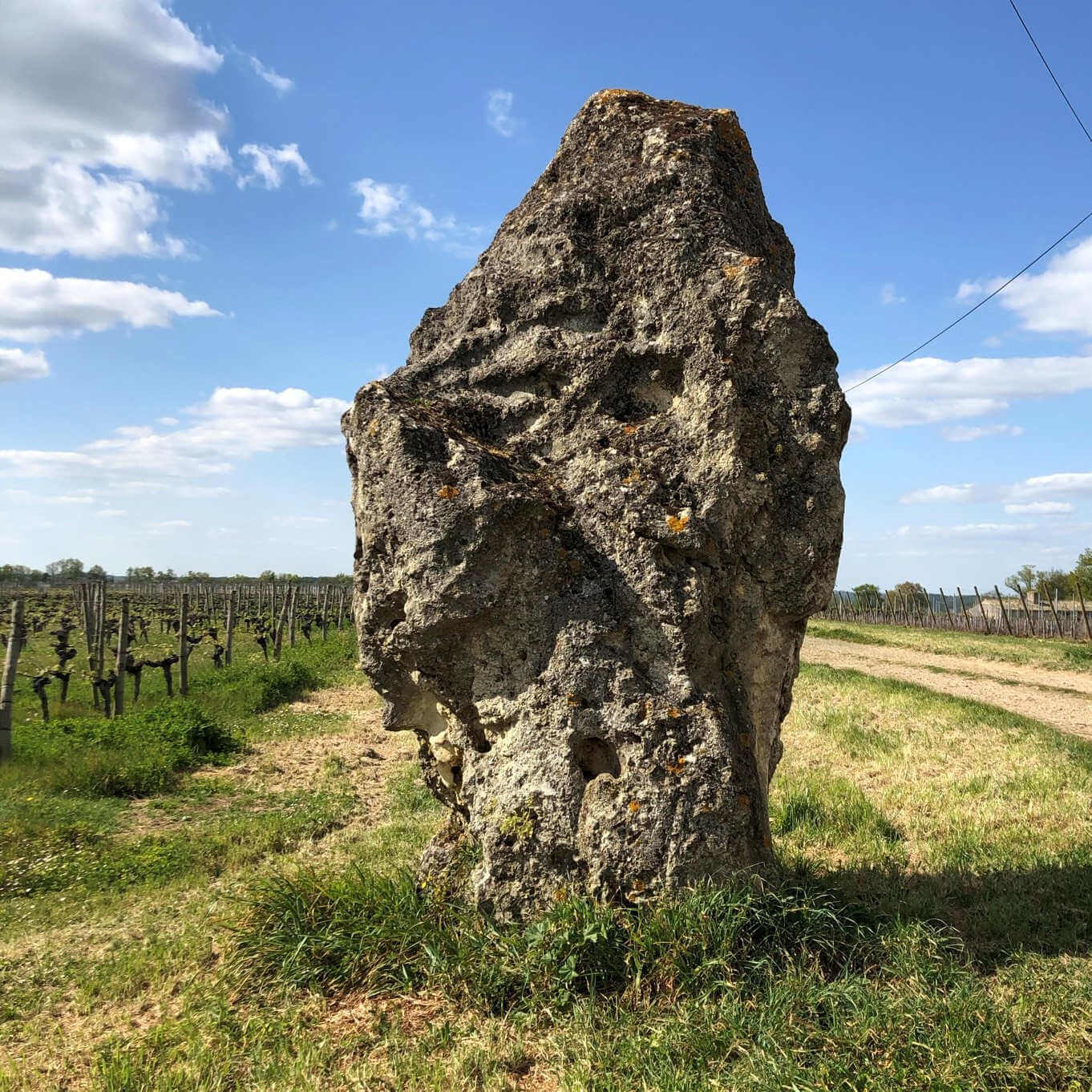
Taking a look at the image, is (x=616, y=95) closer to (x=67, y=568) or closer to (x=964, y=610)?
(x=964, y=610)

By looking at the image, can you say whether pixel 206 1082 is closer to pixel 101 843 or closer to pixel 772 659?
pixel 772 659

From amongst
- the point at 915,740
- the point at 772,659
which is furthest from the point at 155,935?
the point at 915,740

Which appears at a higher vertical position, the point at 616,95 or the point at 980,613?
the point at 616,95

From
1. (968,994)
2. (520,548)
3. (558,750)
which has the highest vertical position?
(520,548)

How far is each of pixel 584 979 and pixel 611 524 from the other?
92.8 inches

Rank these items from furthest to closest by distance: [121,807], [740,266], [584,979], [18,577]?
1. [18,577]
2. [121,807]
3. [740,266]
4. [584,979]

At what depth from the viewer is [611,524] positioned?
15.8 ft

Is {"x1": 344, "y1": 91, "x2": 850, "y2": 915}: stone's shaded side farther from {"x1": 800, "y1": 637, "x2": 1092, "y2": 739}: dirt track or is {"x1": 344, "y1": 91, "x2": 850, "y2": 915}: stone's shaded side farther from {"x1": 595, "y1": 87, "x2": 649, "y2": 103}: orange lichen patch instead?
{"x1": 800, "y1": 637, "x2": 1092, "y2": 739}: dirt track

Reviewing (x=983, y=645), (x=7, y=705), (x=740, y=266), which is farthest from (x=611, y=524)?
(x=983, y=645)

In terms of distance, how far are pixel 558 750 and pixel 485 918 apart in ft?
3.18

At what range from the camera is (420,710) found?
531 cm

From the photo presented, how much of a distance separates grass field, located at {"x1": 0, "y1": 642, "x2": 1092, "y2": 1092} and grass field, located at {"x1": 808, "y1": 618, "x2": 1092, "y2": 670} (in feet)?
56.6

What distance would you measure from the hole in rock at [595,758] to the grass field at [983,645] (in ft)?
65.5

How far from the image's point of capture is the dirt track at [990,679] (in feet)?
46.8
